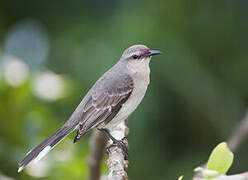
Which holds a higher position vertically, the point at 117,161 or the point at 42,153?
the point at 42,153

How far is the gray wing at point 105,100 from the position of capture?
3840 millimetres

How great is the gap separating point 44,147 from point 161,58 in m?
2.08

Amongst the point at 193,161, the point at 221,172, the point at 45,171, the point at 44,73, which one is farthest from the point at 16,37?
the point at 221,172

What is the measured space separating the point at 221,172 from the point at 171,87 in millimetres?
3690

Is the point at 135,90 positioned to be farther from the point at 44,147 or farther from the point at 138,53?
the point at 44,147

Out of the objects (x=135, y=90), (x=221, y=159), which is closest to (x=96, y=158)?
(x=135, y=90)

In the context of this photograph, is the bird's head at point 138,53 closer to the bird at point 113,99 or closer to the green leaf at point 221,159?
the bird at point 113,99

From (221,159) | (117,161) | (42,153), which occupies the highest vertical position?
(221,159)

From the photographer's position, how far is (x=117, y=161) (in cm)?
282

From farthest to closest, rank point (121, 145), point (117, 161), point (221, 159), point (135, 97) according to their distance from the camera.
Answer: point (135, 97)
point (121, 145)
point (117, 161)
point (221, 159)

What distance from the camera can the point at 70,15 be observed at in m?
5.60

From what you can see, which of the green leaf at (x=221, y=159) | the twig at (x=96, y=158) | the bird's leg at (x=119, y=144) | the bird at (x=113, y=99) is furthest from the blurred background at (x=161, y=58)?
the green leaf at (x=221, y=159)

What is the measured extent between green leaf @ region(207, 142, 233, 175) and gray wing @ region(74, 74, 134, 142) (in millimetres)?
2219

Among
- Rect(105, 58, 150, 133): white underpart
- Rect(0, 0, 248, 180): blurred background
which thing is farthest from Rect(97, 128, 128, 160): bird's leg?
Rect(0, 0, 248, 180): blurred background
